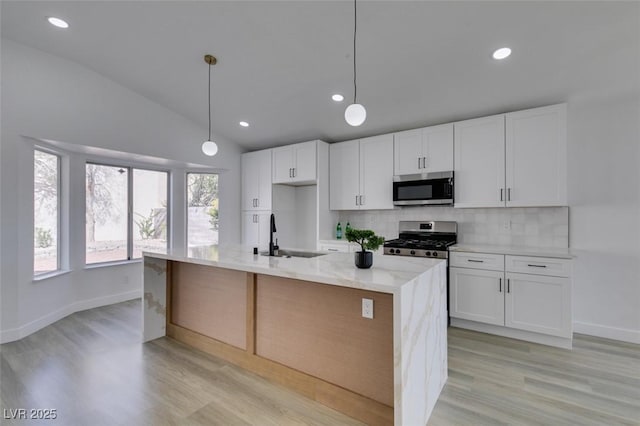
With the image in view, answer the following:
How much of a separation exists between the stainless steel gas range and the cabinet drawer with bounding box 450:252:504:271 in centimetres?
11

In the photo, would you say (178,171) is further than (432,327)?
Yes

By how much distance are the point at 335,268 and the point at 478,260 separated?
81.7 inches

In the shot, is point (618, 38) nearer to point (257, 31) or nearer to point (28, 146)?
point (257, 31)

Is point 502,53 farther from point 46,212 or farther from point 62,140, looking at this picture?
point 46,212

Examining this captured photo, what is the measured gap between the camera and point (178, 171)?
→ 514 cm

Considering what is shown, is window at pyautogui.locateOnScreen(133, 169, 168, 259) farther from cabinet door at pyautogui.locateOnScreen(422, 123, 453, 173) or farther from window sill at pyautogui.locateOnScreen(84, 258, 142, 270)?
cabinet door at pyautogui.locateOnScreen(422, 123, 453, 173)

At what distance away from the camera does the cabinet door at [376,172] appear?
13.6 feet

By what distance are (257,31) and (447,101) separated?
2144 millimetres

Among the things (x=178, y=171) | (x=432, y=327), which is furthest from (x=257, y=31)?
(x=178, y=171)

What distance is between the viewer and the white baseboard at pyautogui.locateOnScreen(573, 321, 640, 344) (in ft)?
9.96

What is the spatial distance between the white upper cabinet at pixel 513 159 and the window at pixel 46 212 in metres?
5.06

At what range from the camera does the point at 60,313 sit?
373 cm

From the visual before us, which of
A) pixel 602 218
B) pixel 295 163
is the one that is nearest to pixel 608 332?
pixel 602 218

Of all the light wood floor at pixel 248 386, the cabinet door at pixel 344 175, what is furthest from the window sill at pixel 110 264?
the cabinet door at pixel 344 175
